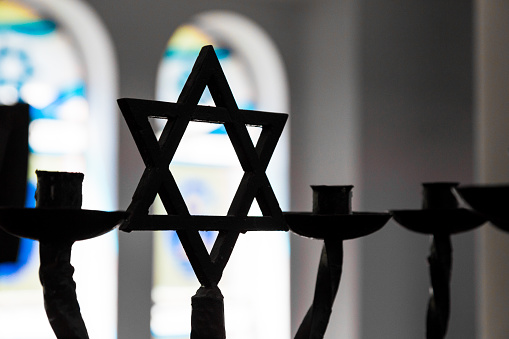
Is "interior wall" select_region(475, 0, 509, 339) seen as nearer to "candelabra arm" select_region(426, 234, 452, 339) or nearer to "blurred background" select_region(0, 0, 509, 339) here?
"candelabra arm" select_region(426, 234, 452, 339)

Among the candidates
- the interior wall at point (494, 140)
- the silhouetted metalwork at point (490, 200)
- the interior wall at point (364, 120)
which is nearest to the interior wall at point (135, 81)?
the interior wall at point (364, 120)

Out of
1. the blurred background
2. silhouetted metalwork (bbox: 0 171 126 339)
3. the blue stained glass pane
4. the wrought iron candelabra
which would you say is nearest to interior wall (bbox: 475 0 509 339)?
the wrought iron candelabra

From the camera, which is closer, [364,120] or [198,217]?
[198,217]

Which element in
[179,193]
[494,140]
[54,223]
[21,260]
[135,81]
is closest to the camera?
[54,223]

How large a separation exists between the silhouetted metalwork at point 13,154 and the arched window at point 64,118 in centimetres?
217

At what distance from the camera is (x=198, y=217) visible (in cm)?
96

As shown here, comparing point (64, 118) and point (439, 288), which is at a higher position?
point (64, 118)

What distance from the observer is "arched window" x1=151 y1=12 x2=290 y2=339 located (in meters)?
3.64

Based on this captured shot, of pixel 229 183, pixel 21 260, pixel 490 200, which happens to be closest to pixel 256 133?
pixel 229 183

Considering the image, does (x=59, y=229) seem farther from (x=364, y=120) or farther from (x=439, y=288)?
(x=364, y=120)

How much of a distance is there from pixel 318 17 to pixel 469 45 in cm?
88

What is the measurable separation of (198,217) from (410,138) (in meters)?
3.00

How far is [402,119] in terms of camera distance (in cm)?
379

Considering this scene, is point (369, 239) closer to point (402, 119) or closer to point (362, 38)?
point (402, 119)
